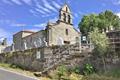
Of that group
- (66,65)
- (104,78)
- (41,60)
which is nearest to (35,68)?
(41,60)

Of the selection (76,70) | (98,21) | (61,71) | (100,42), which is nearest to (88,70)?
(76,70)

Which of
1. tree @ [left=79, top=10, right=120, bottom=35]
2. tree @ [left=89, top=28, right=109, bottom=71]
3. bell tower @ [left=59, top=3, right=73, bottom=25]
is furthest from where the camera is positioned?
tree @ [left=79, top=10, right=120, bottom=35]

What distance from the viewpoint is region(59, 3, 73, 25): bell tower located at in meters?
47.1

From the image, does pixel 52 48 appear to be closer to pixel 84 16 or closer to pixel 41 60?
pixel 41 60

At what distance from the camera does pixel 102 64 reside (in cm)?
2573

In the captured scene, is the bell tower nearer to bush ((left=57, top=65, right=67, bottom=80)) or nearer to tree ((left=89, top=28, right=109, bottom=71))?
bush ((left=57, top=65, right=67, bottom=80))

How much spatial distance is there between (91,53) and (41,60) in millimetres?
6930

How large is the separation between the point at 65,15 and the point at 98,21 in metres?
8.00

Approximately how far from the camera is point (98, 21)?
174 ft

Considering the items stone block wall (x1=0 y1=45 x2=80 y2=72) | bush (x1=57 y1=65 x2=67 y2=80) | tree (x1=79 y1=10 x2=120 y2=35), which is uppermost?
tree (x1=79 y1=10 x2=120 y2=35)

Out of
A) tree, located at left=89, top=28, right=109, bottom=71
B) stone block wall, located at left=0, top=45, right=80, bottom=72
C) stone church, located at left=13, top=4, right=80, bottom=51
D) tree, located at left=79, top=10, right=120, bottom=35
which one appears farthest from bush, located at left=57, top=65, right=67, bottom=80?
tree, located at left=79, top=10, right=120, bottom=35

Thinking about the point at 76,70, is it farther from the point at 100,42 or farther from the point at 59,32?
the point at 59,32

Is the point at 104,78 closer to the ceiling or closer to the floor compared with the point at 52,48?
closer to the floor

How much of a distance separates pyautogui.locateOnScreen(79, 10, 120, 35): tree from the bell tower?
5955 mm
